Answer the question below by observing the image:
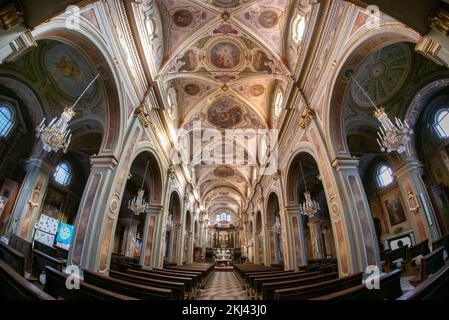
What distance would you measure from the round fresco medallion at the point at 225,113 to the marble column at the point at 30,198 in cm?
1064

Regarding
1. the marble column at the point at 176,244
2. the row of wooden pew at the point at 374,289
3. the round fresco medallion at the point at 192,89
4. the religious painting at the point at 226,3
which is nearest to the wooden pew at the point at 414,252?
the row of wooden pew at the point at 374,289

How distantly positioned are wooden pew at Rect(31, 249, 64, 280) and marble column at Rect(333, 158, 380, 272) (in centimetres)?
835

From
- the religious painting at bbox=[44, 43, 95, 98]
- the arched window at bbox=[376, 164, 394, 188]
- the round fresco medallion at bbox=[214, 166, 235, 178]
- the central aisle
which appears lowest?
the central aisle

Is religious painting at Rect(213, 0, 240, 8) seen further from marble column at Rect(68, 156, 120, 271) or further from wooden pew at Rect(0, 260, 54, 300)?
wooden pew at Rect(0, 260, 54, 300)

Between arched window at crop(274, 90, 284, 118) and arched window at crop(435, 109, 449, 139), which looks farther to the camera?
arched window at crop(274, 90, 284, 118)

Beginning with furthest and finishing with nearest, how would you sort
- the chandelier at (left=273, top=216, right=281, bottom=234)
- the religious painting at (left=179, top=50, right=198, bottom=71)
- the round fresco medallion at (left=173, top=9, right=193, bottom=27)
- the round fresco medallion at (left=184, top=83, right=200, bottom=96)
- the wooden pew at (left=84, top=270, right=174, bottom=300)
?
1. the chandelier at (left=273, top=216, right=281, bottom=234)
2. the round fresco medallion at (left=184, top=83, right=200, bottom=96)
3. the religious painting at (left=179, top=50, right=198, bottom=71)
4. the round fresco medallion at (left=173, top=9, right=193, bottom=27)
5. the wooden pew at (left=84, top=270, right=174, bottom=300)

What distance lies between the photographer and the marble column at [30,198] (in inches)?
336

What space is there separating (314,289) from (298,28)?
10256 millimetres

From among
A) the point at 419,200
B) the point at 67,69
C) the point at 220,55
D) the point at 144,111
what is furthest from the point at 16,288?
the point at 220,55

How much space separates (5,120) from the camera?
9.20 meters

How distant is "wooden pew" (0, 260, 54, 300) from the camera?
2.00m

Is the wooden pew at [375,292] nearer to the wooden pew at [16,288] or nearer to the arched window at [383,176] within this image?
the wooden pew at [16,288]

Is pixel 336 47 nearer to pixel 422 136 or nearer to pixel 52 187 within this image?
pixel 422 136

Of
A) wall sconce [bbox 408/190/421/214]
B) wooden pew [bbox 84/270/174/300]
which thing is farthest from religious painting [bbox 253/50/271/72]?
wooden pew [bbox 84/270/174/300]
